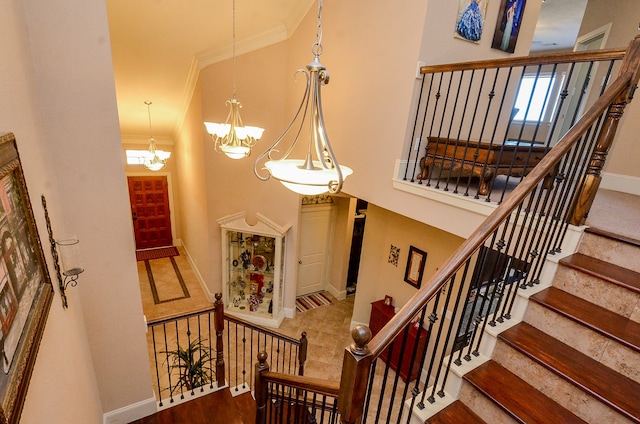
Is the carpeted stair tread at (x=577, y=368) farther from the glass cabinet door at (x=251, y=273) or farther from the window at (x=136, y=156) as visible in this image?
the window at (x=136, y=156)

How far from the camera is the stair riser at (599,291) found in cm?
165

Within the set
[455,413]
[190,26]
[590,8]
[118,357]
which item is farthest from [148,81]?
[590,8]

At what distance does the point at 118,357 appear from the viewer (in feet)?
8.66

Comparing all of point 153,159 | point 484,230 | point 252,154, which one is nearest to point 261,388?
point 484,230

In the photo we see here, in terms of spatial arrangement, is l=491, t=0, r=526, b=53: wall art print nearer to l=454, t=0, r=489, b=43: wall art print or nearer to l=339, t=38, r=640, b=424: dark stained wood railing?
l=454, t=0, r=489, b=43: wall art print

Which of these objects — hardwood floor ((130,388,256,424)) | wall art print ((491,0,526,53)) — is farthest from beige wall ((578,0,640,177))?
hardwood floor ((130,388,256,424))

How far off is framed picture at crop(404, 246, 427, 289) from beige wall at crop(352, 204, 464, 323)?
6cm

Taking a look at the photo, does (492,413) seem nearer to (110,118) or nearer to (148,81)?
(110,118)

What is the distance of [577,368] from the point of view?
154cm

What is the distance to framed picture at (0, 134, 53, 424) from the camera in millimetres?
A: 956

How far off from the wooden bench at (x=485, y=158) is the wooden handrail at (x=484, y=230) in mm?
522

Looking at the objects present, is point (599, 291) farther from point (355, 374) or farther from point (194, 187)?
point (194, 187)

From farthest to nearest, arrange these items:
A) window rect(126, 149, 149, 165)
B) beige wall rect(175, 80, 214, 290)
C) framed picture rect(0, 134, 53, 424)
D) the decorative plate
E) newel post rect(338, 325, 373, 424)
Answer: window rect(126, 149, 149, 165), the decorative plate, beige wall rect(175, 80, 214, 290), newel post rect(338, 325, 373, 424), framed picture rect(0, 134, 53, 424)

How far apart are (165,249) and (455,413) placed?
26.9 ft
